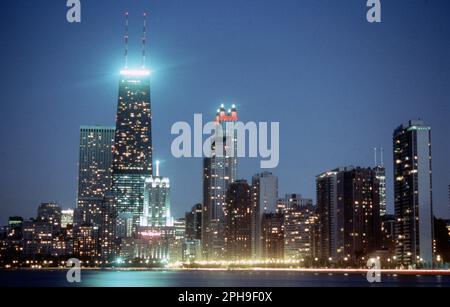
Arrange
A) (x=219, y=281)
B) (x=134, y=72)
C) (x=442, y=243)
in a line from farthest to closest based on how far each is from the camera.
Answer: (x=134, y=72) < (x=442, y=243) < (x=219, y=281)

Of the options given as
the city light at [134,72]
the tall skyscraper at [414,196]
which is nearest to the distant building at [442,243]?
the tall skyscraper at [414,196]

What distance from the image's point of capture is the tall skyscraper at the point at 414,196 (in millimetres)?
108938

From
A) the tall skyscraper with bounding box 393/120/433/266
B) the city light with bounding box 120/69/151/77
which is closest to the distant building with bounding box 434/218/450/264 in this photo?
the tall skyscraper with bounding box 393/120/433/266

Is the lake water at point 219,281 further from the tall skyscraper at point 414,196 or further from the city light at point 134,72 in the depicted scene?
the city light at point 134,72

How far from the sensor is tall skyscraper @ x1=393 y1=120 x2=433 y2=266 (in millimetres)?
108938

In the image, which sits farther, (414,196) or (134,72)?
(134,72)

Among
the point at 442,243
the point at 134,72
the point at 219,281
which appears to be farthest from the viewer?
the point at 134,72

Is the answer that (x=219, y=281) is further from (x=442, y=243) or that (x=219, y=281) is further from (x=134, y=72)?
(x=134, y=72)

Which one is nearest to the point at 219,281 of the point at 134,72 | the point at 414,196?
the point at 414,196

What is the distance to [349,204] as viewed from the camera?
12488cm

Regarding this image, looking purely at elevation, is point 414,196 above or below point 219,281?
above

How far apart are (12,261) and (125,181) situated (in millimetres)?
43532

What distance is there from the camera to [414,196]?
112m
